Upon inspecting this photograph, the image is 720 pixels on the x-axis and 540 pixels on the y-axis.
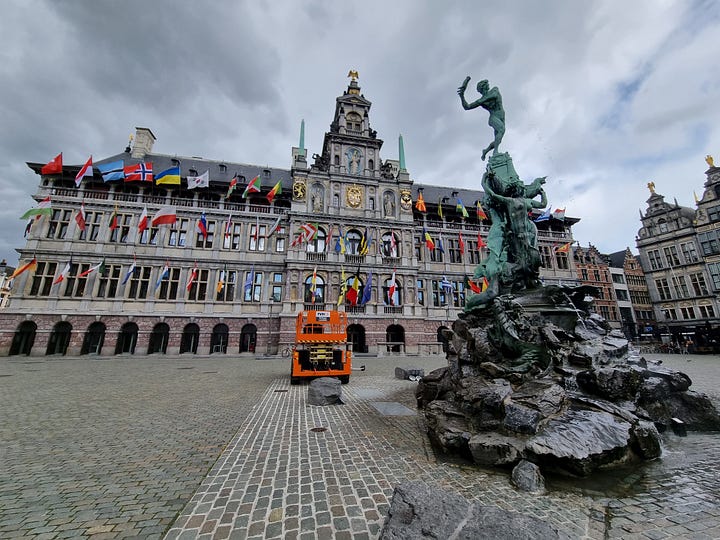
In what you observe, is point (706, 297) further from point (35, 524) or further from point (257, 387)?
point (35, 524)

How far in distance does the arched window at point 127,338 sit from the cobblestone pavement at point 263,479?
19575 mm

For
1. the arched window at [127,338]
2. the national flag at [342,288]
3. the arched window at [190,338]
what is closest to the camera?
the arched window at [127,338]

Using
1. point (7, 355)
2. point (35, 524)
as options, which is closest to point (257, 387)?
point (35, 524)

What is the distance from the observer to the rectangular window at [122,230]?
2597 centimetres

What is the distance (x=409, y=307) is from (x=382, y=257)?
17.6 ft

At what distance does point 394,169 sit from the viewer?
108 feet

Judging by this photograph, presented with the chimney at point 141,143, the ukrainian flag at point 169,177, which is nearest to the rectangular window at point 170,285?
the ukrainian flag at point 169,177

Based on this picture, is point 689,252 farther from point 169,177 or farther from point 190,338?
point 169,177

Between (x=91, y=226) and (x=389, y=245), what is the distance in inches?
1036

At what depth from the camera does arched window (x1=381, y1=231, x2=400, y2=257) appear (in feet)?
94.1

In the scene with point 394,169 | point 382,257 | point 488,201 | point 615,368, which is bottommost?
point 615,368

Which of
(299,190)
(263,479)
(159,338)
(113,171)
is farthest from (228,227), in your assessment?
(263,479)

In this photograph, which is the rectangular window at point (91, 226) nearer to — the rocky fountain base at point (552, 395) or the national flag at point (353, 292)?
the national flag at point (353, 292)

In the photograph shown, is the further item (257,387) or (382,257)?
(382,257)
